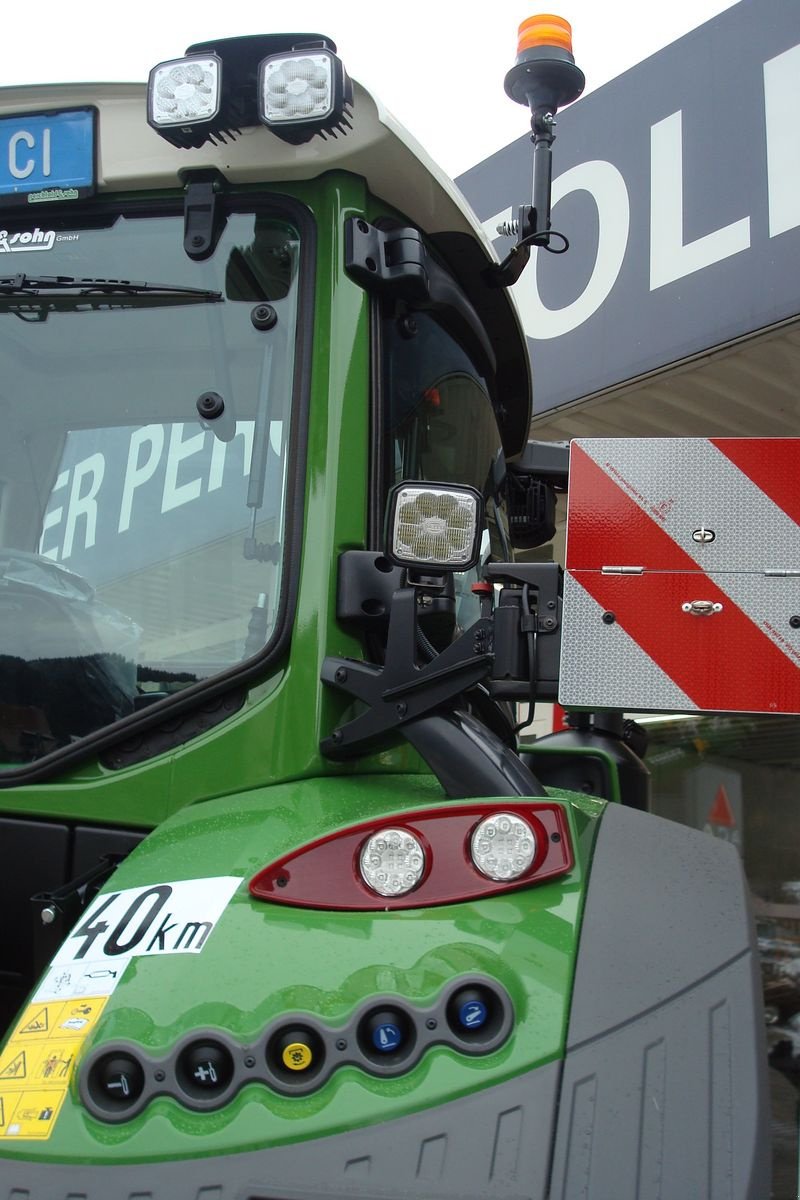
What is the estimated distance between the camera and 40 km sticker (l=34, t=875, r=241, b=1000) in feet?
4.94

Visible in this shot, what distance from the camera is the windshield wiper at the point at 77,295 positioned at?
2.26m

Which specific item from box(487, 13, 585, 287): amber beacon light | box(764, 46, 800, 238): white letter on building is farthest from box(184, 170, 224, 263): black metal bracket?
box(764, 46, 800, 238): white letter on building

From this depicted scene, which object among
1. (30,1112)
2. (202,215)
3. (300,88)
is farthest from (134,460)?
(30,1112)

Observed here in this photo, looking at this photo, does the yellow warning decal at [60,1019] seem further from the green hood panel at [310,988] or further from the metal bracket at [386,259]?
the metal bracket at [386,259]

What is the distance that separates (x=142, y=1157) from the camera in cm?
126

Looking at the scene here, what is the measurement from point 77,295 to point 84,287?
0.02m

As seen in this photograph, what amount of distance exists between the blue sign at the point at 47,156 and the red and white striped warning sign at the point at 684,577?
3.81 feet

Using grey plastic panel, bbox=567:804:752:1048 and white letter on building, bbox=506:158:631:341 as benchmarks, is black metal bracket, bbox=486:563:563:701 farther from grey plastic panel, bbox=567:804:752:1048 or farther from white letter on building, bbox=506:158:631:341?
white letter on building, bbox=506:158:631:341

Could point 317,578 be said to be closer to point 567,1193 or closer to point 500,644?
point 500,644

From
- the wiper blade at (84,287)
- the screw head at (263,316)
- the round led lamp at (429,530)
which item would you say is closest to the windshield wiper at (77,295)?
the wiper blade at (84,287)

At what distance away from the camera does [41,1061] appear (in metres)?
1.41

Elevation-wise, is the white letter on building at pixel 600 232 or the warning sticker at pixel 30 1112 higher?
the white letter on building at pixel 600 232

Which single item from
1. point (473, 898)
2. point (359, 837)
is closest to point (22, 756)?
point (359, 837)

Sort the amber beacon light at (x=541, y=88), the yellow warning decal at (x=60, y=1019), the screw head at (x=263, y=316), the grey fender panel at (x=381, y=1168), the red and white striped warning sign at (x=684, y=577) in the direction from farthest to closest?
the amber beacon light at (x=541, y=88), the screw head at (x=263, y=316), the red and white striped warning sign at (x=684, y=577), the yellow warning decal at (x=60, y=1019), the grey fender panel at (x=381, y=1168)
